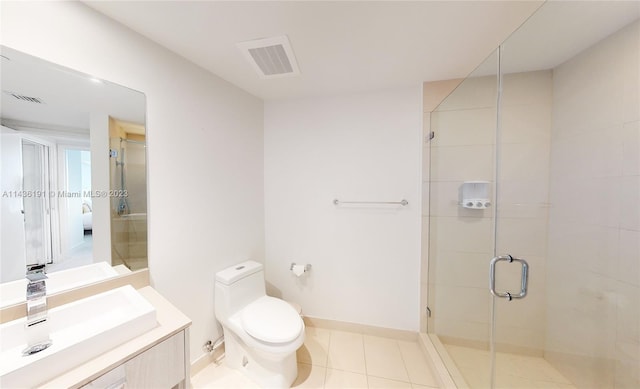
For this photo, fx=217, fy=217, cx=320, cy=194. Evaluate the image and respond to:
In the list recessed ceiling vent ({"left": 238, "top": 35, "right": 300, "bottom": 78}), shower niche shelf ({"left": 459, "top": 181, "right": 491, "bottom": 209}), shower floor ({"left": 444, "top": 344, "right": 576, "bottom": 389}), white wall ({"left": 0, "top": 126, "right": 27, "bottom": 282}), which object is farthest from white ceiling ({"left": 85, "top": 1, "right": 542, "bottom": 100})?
shower floor ({"left": 444, "top": 344, "right": 576, "bottom": 389})

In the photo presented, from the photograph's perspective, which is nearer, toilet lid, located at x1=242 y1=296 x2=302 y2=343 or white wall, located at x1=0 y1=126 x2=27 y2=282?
white wall, located at x1=0 y1=126 x2=27 y2=282

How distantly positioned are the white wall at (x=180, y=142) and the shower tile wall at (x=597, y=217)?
2.23 meters

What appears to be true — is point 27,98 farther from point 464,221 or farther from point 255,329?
point 464,221

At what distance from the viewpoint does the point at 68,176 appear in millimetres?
994

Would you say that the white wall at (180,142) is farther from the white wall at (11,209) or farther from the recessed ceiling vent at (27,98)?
the white wall at (11,209)

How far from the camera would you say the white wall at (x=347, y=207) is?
1878 millimetres

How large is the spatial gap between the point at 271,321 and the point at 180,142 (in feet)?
4.35

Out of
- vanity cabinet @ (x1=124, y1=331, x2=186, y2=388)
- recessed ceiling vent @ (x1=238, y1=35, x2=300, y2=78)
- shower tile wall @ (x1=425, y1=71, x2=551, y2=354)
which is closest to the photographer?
vanity cabinet @ (x1=124, y1=331, x2=186, y2=388)

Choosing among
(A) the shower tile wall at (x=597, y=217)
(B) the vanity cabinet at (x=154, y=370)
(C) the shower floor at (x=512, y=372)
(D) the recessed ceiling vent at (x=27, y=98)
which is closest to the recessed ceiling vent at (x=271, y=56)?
(D) the recessed ceiling vent at (x=27, y=98)

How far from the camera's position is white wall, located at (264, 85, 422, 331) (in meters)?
1.88

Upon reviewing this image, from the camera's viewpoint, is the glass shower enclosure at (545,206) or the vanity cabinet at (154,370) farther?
the glass shower enclosure at (545,206)

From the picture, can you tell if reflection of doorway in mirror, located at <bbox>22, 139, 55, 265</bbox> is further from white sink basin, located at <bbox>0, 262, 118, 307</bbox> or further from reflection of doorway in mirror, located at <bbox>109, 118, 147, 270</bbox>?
reflection of doorway in mirror, located at <bbox>109, 118, 147, 270</bbox>

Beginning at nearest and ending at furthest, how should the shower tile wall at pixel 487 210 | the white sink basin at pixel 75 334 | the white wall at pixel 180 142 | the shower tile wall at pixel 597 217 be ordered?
1. the white sink basin at pixel 75 334
2. the white wall at pixel 180 142
3. the shower tile wall at pixel 597 217
4. the shower tile wall at pixel 487 210

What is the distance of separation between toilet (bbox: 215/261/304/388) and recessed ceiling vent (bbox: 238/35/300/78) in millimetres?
1510
